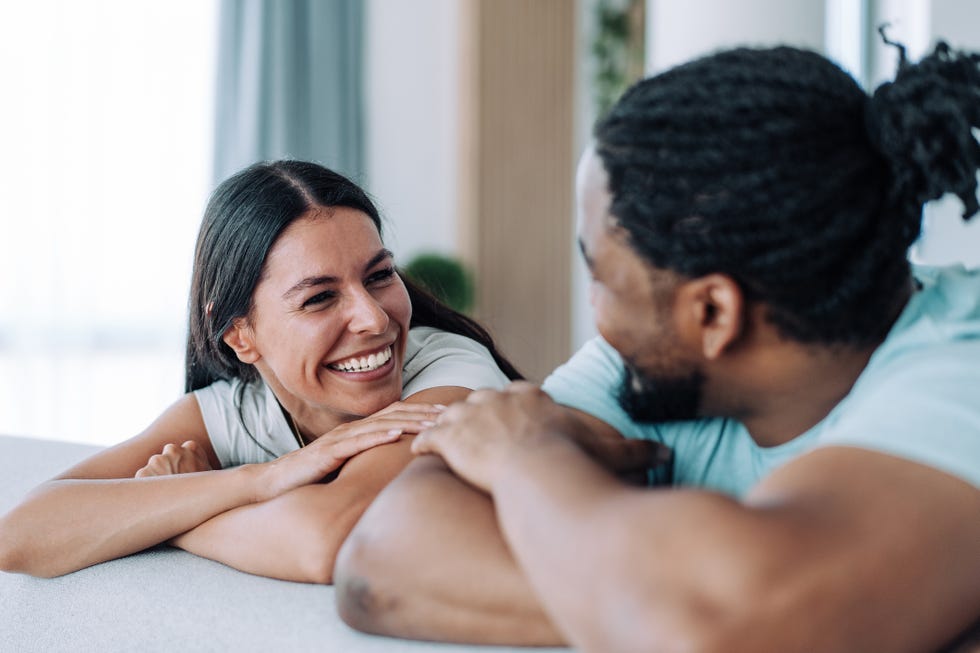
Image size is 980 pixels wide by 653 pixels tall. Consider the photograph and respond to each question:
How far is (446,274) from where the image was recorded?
5.00 m

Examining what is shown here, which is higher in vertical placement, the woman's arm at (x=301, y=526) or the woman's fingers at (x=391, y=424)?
the woman's fingers at (x=391, y=424)

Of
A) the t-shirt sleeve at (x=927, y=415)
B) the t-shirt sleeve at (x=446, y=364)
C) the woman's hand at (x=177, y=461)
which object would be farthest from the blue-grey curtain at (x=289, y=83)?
the t-shirt sleeve at (x=927, y=415)

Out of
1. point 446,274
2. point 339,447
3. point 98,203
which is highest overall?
point 98,203

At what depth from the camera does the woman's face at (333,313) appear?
1.67 m

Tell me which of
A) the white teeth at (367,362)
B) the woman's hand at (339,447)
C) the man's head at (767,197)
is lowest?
the woman's hand at (339,447)

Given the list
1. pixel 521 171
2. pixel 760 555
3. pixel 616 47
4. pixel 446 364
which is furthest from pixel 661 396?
pixel 616 47

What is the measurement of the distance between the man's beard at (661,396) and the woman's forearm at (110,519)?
59 cm

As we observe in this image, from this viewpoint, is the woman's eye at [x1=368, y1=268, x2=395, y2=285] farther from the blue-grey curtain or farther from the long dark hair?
the blue-grey curtain

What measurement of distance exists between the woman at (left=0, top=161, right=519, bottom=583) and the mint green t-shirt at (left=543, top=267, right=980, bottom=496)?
29 cm

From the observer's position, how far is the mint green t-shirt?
881 mm

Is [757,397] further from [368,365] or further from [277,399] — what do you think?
[277,399]

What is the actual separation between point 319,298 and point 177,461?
39 cm

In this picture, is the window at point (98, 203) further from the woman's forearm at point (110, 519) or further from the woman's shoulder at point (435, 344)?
the woman's forearm at point (110, 519)

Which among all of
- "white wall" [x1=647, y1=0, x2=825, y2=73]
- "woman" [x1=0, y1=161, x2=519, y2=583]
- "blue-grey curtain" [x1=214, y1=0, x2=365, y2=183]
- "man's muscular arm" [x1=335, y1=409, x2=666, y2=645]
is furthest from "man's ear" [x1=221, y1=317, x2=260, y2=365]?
"blue-grey curtain" [x1=214, y1=0, x2=365, y2=183]
